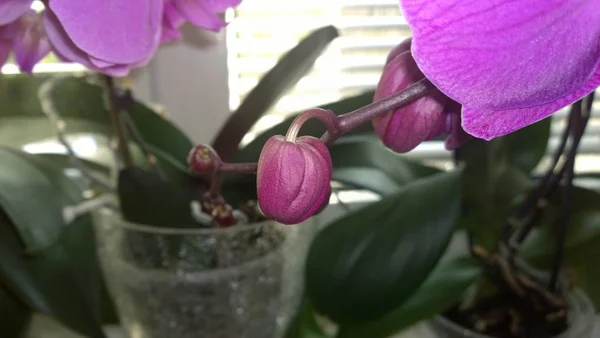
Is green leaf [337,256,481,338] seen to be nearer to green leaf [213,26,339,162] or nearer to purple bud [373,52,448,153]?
green leaf [213,26,339,162]

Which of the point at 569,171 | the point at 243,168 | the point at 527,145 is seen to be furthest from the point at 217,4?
the point at 527,145

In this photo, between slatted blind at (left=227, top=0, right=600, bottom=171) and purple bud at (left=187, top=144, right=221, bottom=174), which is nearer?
purple bud at (left=187, top=144, right=221, bottom=174)

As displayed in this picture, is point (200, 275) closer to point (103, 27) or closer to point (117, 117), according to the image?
point (117, 117)

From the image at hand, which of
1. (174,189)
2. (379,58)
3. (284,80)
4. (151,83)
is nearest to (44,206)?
(174,189)

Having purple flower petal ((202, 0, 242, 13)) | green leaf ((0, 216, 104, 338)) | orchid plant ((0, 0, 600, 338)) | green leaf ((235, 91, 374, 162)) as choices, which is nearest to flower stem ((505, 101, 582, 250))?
orchid plant ((0, 0, 600, 338))

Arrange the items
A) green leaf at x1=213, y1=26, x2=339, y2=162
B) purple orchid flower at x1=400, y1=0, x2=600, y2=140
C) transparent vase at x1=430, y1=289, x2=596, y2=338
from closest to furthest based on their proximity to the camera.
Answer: purple orchid flower at x1=400, y1=0, x2=600, y2=140 → green leaf at x1=213, y1=26, x2=339, y2=162 → transparent vase at x1=430, y1=289, x2=596, y2=338
